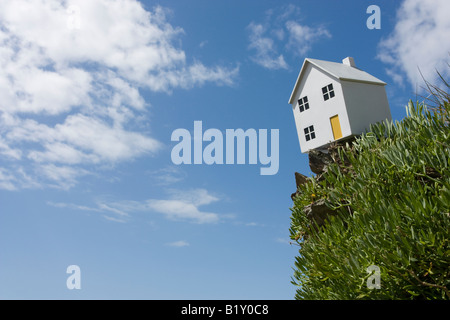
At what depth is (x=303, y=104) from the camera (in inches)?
739

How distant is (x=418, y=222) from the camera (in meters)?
7.19

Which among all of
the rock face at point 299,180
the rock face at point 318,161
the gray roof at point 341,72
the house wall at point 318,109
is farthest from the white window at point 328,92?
the rock face at point 299,180

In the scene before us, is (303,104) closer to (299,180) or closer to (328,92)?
(328,92)

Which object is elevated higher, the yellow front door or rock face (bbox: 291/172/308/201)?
the yellow front door

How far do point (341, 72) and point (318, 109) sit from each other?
2302 millimetres

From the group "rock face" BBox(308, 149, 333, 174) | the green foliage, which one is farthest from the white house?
the green foliage

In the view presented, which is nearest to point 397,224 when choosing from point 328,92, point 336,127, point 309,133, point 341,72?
point 336,127

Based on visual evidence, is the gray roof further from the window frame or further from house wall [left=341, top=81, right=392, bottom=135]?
the window frame

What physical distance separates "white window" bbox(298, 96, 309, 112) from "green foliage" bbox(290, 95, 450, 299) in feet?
26.8

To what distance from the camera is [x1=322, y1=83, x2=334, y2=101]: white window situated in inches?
690

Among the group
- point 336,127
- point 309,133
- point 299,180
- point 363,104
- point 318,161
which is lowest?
point 299,180

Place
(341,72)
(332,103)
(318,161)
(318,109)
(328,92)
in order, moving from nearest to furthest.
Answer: (318,161) → (332,103) → (328,92) → (318,109) → (341,72)

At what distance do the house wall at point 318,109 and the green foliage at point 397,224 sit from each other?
660cm
